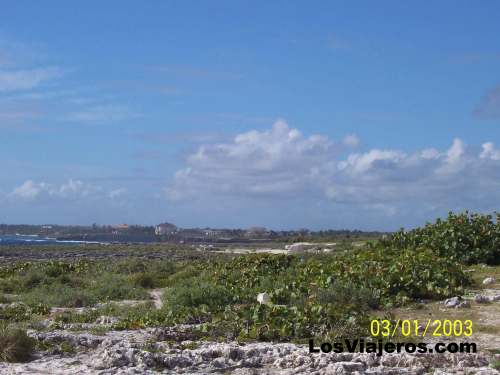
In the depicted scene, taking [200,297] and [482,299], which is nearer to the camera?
[482,299]

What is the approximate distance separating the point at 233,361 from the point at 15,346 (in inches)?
113

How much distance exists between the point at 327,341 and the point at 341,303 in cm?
249

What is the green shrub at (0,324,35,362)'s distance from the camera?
8.52 meters

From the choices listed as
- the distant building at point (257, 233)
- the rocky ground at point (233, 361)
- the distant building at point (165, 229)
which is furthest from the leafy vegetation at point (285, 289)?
the distant building at point (165, 229)

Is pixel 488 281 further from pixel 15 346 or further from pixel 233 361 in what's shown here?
pixel 15 346

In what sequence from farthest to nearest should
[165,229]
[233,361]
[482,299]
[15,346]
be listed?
1. [165,229]
2. [482,299]
3. [15,346]
4. [233,361]

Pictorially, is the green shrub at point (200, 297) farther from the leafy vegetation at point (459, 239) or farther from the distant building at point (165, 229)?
the distant building at point (165, 229)

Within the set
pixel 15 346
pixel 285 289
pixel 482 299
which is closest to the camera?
pixel 15 346

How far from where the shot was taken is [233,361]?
27.2 ft

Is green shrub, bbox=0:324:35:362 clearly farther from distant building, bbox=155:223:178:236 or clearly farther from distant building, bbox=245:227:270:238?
distant building, bbox=155:223:178:236

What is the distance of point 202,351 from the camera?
8.49m

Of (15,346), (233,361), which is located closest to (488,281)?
(233,361)
